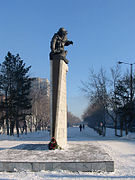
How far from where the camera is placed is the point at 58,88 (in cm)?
1093

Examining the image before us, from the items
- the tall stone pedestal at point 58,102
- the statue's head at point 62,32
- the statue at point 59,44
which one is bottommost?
the tall stone pedestal at point 58,102

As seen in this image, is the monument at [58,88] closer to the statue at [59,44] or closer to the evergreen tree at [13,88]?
the statue at [59,44]

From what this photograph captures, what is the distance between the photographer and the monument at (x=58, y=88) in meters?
10.5

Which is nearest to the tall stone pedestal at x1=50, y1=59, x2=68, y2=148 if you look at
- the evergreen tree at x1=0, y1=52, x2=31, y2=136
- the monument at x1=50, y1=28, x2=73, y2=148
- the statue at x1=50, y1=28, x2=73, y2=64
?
the monument at x1=50, y1=28, x2=73, y2=148

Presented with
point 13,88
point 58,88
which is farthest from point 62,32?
point 13,88

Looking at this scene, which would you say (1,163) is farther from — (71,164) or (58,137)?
(58,137)

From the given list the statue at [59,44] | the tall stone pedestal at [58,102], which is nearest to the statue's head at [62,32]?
the statue at [59,44]

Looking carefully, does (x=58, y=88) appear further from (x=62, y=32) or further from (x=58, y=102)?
(x=62, y=32)

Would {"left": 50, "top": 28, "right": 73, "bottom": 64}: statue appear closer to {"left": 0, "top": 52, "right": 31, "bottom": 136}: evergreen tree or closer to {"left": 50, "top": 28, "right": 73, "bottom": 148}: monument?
{"left": 50, "top": 28, "right": 73, "bottom": 148}: monument

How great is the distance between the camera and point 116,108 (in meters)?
26.6

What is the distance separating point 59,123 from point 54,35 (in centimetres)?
539

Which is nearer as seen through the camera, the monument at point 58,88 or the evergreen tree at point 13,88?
the monument at point 58,88

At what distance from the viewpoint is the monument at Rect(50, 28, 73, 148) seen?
10.5 meters

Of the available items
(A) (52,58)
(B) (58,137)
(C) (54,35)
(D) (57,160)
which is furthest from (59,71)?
(D) (57,160)
